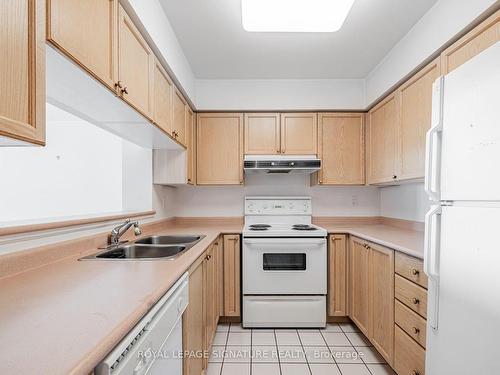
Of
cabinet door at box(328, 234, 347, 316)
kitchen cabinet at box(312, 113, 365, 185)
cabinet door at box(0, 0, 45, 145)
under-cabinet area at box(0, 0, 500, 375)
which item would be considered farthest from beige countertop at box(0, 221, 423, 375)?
kitchen cabinet at box(312, 113, 365, 185)

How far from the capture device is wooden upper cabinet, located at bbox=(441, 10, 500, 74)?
135 cm

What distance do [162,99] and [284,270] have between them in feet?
5.73

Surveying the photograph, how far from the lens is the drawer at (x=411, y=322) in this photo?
1.51 meters

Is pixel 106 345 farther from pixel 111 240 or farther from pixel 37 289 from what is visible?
pixel 111 240

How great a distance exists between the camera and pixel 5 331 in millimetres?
653

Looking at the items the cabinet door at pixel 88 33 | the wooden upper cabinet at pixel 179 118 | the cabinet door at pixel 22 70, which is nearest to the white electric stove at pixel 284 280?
the wooden upper cabinet at pixel 179 118

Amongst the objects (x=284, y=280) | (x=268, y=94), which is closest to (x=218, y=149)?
(x=268, y=94)

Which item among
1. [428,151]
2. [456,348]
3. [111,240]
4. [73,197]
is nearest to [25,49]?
[111,240]

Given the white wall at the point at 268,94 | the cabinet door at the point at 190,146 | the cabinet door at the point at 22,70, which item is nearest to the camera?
the cabinet door at the point at 22,70

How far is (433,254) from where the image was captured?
4.21 feet

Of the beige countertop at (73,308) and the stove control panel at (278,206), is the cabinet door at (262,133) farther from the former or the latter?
the beige countertop at (73,308)

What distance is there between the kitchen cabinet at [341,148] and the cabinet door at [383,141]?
10 cm

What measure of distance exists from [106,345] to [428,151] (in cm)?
140

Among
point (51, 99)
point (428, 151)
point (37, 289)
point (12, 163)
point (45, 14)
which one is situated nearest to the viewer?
point (45, 14)
